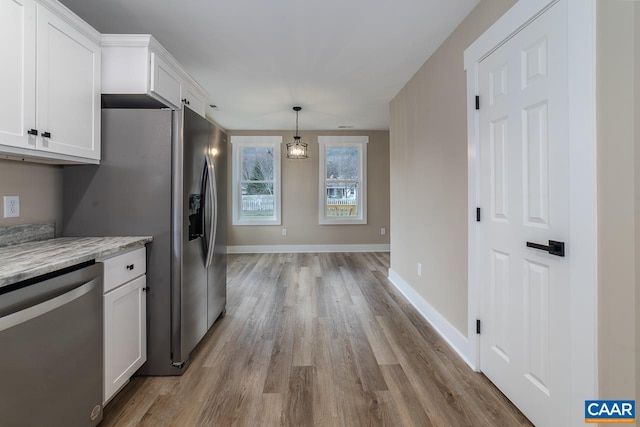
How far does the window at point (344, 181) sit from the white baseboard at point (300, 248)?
1.84 ft

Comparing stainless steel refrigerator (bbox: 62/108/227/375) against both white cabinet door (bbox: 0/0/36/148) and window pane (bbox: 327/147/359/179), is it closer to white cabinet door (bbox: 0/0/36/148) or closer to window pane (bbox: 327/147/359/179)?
white cabinet door (bbox: 0/0/36/148)

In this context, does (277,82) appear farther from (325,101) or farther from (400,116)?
(400,116)

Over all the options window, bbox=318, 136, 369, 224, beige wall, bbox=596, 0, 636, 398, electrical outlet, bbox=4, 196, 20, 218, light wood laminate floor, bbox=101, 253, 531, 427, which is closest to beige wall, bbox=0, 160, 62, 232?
electrical outlet, bbox=4, 196, 20, 218

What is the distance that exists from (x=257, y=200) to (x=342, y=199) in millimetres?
1877

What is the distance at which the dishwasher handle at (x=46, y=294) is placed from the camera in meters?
0.97

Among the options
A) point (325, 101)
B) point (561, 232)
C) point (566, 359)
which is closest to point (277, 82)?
→ point (325, 101)

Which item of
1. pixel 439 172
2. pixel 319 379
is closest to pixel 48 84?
pixel 319 379

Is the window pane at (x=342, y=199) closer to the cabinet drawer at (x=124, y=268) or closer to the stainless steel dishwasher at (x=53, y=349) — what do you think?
the cabinet drawer at (x=124, y=268)

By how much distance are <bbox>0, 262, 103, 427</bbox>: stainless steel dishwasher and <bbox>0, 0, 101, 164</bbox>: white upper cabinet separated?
2.32ft

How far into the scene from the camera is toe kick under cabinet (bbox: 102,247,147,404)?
58.1 inches

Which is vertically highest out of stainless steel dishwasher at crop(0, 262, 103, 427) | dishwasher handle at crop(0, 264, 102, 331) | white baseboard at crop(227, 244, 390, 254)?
dishwasher handle at crop(0, 264, 102, 331)

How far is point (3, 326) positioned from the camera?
94 centimetres

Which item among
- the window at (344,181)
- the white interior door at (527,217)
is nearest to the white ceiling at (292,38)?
the white interior door at (527,217)

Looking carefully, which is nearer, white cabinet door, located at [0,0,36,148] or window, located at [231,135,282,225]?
white cabinet door, located at [0,0,36,148]
